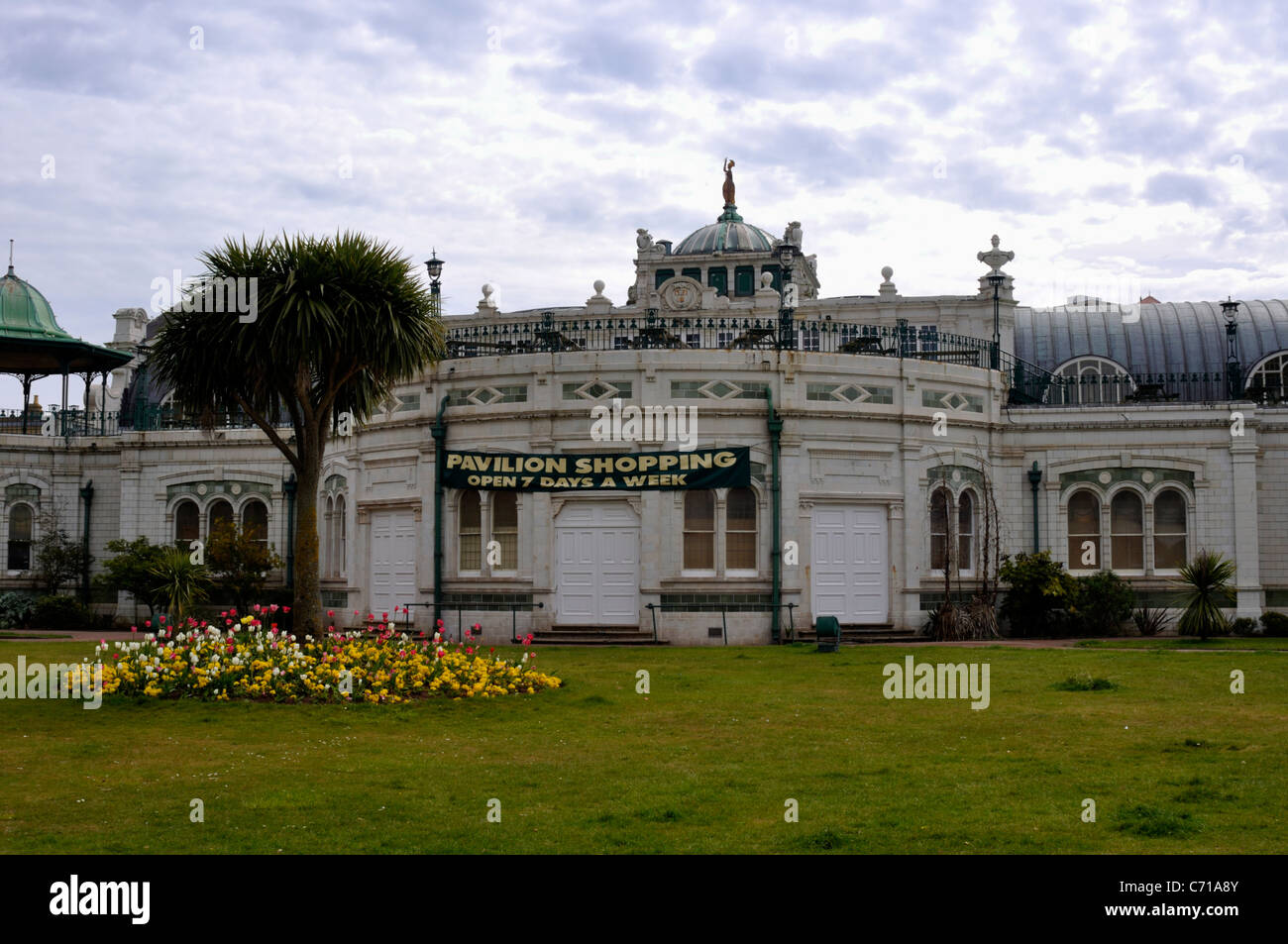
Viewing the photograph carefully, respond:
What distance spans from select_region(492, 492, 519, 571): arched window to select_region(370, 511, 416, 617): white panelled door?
214 centimetres

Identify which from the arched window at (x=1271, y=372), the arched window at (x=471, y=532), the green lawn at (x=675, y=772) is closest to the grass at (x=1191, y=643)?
the green lawn at (x=675, y=772)

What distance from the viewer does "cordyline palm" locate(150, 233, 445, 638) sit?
1973cm

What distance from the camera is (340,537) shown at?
33.1 meters

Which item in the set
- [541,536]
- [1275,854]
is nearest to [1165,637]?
[541,536]

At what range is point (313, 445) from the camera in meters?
20.2

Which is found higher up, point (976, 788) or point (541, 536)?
point (541, 536)

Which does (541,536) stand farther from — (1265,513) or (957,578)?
(1265,513)

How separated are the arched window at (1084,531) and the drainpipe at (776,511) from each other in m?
8.40

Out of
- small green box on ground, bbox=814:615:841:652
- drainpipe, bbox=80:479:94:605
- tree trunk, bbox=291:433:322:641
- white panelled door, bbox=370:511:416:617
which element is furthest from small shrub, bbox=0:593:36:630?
small green box on ground, bbox=814:615:841:652

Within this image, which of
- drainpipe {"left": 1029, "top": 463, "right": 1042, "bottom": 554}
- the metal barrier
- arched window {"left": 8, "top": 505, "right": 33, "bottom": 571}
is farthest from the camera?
arched window {"left": 8, "top": 505, "right": 33, "bottom": 571}

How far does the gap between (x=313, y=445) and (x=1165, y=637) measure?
19482mm

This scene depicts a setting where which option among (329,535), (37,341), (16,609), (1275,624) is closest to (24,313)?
(37,341)

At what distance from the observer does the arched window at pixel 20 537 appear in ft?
127

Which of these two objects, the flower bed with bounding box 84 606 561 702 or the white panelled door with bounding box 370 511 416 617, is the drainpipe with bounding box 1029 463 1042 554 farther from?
the flower bed with bounding box 84 606 561 702
